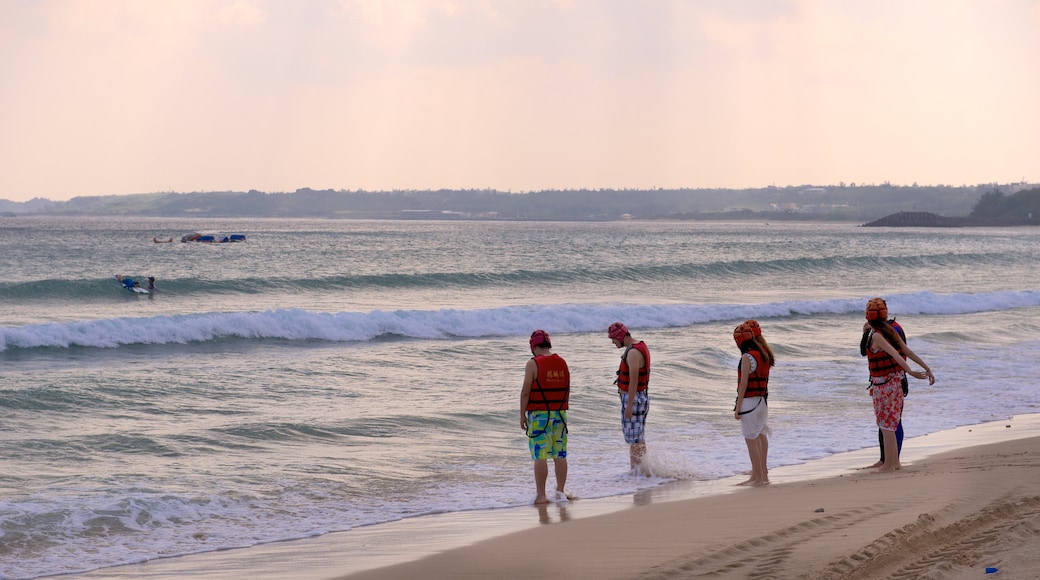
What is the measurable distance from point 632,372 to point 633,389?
6.2 inches

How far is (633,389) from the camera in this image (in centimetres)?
952

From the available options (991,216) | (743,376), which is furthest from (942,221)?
(743,376)

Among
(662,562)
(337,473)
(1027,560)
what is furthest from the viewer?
(337,473)

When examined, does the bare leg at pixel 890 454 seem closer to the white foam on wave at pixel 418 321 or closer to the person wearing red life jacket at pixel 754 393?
the person wearing red life jacket at pixel 754 393

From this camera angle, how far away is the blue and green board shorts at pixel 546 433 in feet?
28.1

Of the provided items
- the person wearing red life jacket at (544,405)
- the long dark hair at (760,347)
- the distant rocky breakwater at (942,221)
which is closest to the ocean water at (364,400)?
the person wearing red life jacket at (544,405)

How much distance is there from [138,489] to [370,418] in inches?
158

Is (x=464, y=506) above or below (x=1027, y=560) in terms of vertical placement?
below

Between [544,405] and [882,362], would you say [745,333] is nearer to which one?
[882,362]

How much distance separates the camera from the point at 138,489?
868 cm

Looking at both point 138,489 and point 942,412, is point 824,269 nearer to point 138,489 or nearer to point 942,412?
point 942,412

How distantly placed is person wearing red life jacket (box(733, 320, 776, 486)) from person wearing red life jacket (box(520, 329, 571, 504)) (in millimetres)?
1636

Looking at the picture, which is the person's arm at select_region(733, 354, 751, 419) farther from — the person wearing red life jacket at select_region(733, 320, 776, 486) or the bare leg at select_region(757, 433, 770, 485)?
the bare leg at select_region(757, 433, 770, 485)

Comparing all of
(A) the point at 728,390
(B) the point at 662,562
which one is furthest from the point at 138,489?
(A) the point at 728,390
